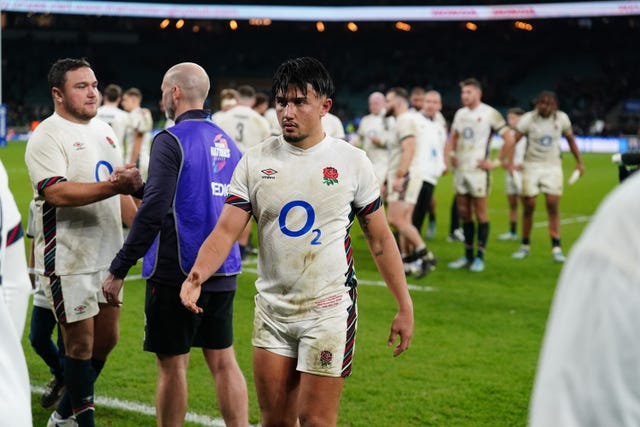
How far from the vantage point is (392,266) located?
4.02m

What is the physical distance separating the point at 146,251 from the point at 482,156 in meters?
7.36

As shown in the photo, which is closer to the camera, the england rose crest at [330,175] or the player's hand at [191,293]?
the player's hand at [191,293]

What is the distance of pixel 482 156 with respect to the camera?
11273 mm

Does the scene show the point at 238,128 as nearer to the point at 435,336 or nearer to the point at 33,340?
the point at 435,336

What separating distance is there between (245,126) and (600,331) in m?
11.3

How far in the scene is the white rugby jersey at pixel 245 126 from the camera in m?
12.3

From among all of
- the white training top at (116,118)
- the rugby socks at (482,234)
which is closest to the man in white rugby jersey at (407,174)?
the rugby socks at (482,234)

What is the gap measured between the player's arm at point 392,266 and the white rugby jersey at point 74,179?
1.71 metres

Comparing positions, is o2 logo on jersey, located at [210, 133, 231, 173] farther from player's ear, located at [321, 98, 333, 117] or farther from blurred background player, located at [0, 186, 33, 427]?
blurred background player, located at [0, 186, 33, 427]

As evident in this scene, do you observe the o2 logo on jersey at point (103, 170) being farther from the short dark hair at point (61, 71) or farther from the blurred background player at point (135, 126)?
the blurred background player at point (135, 126)

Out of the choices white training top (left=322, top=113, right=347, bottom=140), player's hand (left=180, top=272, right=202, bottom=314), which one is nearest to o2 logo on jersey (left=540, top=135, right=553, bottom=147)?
white training top (left=322, top=113, right=347, bottom=140)

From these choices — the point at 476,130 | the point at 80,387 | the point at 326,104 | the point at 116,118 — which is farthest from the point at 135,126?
the point at 326,104

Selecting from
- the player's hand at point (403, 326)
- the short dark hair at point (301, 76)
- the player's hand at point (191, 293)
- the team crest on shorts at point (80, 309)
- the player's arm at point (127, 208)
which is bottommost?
the team crest on shorts at point (80, 309)

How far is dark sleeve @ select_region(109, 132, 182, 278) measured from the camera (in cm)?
444
